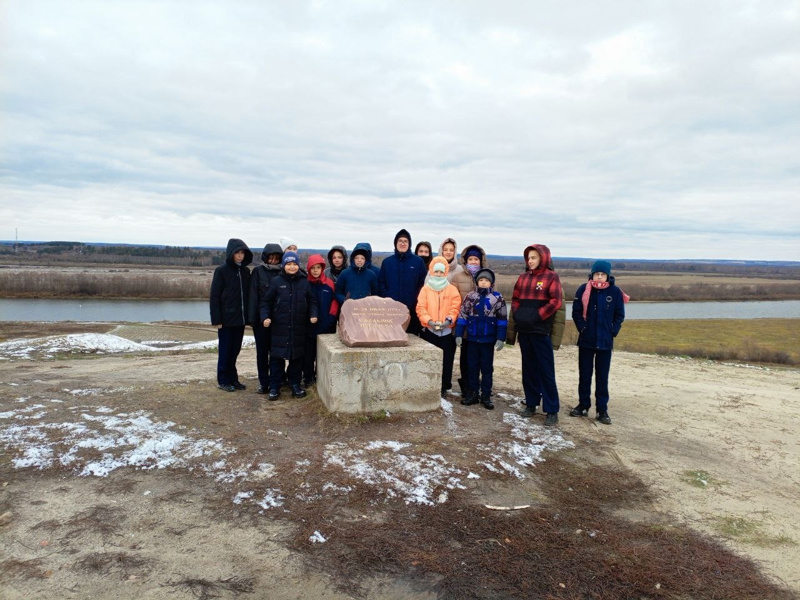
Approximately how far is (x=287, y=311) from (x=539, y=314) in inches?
119

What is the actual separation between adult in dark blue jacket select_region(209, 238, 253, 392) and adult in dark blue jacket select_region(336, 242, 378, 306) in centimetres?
125

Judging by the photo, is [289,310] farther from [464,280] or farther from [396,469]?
[396,469]

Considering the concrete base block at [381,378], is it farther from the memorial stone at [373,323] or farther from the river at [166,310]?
the river at [166,310]

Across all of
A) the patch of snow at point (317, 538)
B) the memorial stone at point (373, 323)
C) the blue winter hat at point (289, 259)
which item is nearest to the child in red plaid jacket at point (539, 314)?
the memorial stone at point (373, 323)

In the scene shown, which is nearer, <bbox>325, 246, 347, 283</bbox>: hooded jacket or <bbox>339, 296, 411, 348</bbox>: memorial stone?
<bbox>339, 296, 411, 348</bbox>: memorial stone

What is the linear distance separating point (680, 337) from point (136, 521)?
98.7 feet

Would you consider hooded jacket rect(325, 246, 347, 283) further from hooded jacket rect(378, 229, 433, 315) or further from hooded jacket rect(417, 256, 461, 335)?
hooded jacket rect(417, 256, 461, 335)

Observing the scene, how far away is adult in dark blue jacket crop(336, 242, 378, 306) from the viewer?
22.0 ft

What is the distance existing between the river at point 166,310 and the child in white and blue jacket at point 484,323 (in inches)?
1230

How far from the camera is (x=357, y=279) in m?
6.73

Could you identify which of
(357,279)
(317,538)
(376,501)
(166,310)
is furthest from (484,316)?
(166,310)

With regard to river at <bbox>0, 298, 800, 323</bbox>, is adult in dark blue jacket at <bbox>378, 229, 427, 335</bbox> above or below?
above

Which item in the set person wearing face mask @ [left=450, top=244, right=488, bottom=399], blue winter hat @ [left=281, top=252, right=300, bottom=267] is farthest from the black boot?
blue winter hat @ [left=281, top=252, right=300, bottom=267]

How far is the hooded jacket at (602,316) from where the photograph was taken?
5961 mm
